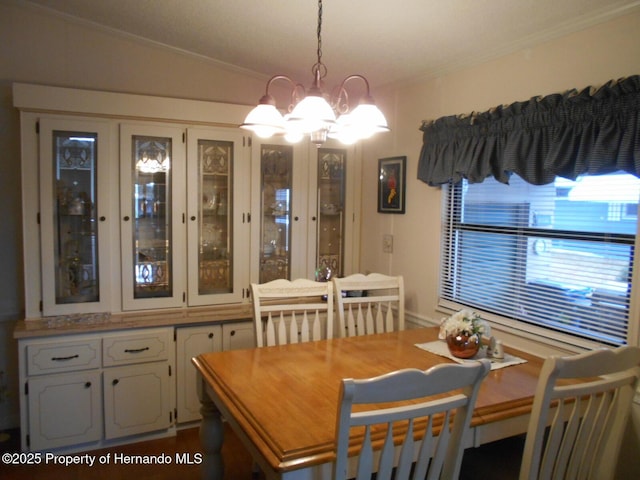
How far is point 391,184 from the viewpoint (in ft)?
10.8

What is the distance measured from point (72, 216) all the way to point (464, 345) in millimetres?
2368

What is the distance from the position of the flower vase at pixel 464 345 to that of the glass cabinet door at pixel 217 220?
1.62 m

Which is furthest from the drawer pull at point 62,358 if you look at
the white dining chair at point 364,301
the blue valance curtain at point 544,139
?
the blue valance curtain at point 544,139

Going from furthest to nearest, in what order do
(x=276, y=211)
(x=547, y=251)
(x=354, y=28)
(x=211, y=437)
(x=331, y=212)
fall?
(x=331, y=212) < (x=276, y=211) < (x=354, y=28) < (x=547, y=251) < (x=211, y=437)

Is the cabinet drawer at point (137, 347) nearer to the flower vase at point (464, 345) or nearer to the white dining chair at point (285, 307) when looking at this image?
the white dining chair at point (285, 307)

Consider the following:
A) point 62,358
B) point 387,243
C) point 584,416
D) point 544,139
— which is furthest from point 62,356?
point 544,139

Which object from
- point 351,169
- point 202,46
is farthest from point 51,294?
point 351,169

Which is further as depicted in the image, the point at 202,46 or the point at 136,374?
the point at 202,46

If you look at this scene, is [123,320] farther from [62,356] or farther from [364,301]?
[364,301]

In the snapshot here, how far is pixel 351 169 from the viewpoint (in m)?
3.61

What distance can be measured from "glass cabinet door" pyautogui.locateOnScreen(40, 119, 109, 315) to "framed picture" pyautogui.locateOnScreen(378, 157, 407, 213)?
1.82 m

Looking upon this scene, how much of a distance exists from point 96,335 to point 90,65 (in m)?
1.70

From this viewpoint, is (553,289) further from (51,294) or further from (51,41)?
(51,41)

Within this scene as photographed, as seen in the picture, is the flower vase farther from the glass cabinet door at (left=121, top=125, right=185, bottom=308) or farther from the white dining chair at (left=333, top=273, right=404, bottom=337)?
the glass cabinet door at (left=121, top=125, right=185, bottom=308)
